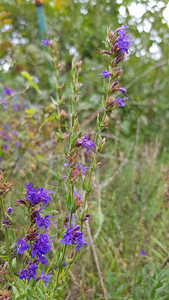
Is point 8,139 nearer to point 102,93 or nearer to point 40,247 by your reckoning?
point 102,93

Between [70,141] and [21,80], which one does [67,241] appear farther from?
[21,80]

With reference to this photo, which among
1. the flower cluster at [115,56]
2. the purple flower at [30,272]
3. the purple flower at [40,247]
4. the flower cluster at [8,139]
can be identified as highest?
the flower cluster at [8,139]

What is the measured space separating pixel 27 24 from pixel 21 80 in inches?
47.0

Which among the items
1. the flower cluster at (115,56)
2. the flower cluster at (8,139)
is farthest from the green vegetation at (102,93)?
the flower cluster at (115,56)

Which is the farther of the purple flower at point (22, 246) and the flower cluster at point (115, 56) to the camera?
the flower cluster at point (115, 56)

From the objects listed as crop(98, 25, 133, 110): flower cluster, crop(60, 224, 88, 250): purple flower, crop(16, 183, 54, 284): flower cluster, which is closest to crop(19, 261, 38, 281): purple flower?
crop(16, 183, 54, 284): flower cluster

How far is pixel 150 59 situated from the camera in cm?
441

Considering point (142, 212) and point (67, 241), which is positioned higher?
point (142, 212)

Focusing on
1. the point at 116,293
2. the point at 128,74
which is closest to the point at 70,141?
the point at 116,293

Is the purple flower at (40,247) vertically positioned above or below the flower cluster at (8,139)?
below

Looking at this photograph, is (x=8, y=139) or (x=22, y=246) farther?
(x=8, y=139)

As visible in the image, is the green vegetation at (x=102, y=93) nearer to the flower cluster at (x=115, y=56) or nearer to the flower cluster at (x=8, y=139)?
the flower cluster at (x=8, y=139)

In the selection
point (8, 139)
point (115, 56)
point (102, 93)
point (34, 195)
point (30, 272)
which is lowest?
point (30, 272)

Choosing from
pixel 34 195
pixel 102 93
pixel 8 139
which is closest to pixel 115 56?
pixel 34 195
